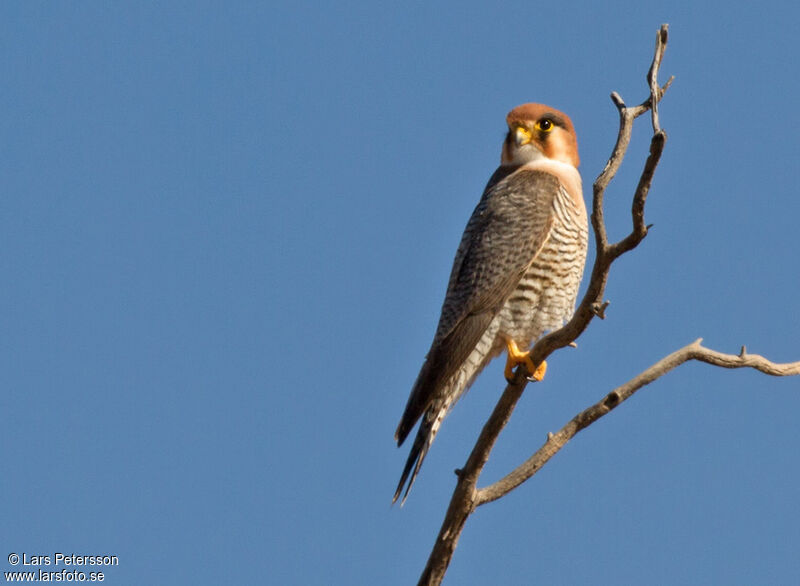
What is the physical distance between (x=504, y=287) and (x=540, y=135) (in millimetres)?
1392

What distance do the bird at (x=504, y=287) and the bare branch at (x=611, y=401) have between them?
0.38 m

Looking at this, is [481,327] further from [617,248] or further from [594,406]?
[617,248]

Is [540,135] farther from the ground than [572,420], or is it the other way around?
[540,135]

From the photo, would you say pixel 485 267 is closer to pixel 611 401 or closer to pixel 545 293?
pixel 545 293

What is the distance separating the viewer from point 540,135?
7172 mm

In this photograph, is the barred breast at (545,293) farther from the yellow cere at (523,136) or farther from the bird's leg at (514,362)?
the yellow cere at (523,136)

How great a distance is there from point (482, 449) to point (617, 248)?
1.25 m

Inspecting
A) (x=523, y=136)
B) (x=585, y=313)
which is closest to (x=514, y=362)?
(x=585, y=313)

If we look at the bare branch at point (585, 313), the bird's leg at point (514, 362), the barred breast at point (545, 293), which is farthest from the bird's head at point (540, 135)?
the bare branch at point (585, 313)

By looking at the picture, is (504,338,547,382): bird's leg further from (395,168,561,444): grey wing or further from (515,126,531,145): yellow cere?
(515,126,531,145): yellow cere

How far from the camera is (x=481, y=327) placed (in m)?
6.17

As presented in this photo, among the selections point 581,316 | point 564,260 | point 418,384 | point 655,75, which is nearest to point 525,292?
point 564,260

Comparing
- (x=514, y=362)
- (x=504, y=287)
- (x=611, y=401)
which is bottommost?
(x=611, y=401)

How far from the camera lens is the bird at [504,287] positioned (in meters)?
5.95
